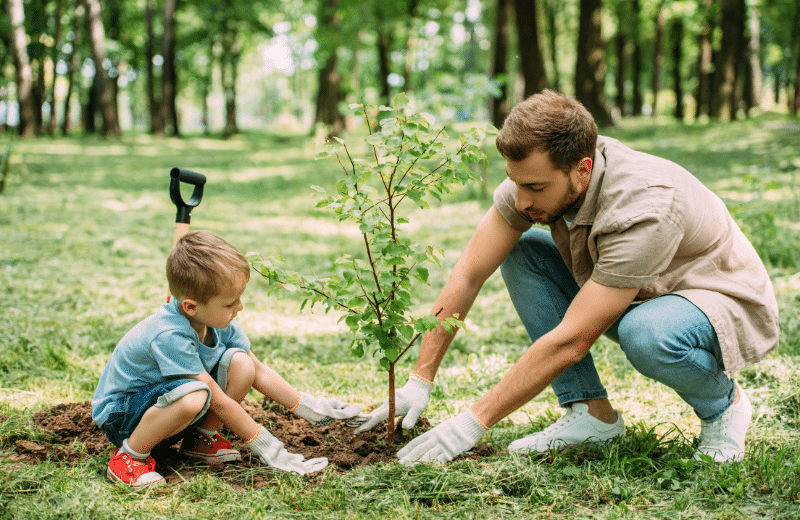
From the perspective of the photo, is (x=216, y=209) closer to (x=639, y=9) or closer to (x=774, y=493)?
(x=774, y=493)

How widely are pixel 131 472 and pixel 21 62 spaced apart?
1791cm

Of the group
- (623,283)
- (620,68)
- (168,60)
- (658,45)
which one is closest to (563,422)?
(623,283)

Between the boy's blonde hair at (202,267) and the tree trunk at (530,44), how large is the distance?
458 inches

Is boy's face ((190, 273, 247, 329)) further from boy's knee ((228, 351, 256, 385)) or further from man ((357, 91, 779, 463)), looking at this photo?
man ((357, 91, 779, 463))

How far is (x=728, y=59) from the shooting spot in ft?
56.2

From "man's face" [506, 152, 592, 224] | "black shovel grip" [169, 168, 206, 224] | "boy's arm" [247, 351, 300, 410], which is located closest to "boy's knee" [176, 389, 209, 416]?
"boy's arm" [247, 351, 300, 410]

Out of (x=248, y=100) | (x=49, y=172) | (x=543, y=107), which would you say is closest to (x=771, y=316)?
(x=543, y=107)

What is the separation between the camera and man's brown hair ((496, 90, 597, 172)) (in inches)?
90.7

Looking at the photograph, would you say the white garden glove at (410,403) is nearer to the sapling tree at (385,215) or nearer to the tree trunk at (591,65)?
the sapling tree at (385,215)

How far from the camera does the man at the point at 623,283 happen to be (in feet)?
7.55

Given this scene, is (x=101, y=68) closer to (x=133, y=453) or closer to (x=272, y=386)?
(x=272, y=386)

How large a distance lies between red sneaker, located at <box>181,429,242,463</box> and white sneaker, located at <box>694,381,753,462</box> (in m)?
1.92

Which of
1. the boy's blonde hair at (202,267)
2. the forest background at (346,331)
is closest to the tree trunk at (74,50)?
the forest background at (346,331)

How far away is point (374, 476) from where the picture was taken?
242 cm
